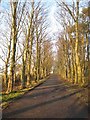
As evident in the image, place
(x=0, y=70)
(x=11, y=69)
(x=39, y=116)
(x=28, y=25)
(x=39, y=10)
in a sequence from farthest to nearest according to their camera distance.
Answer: (x=39, y=10), (x=28, y=25), (x=0, y=70), (x=11, y=69), (x=39, y=116)

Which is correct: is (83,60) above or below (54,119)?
above

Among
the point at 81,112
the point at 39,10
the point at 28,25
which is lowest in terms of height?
the point at 81,112

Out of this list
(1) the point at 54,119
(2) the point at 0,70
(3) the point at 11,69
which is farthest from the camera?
(2) the point at 0,70

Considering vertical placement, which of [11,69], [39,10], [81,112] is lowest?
[81,112]

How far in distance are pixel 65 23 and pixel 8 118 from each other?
33376 mm

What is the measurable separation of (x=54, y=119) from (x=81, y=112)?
7.15ft

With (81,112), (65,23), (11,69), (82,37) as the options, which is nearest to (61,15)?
(65,23)

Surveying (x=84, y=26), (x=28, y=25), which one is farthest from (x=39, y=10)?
(x=84, y=26)

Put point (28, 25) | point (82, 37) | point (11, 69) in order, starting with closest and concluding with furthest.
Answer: point (11, 69), point (28, 25), point (82, 37)

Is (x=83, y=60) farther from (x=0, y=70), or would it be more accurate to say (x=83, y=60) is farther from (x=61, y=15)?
(x=0, y=70)

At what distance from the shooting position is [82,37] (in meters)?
49.1

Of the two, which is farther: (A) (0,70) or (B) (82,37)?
(B) (82,37)

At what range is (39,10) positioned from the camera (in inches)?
1455

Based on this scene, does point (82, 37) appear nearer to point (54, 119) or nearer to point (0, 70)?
point (0, 70)
